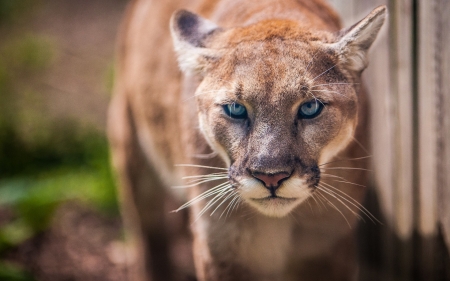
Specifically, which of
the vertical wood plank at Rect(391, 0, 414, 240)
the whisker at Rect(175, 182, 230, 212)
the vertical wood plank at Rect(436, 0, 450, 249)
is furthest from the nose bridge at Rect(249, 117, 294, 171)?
the vertical wood plank at Rect(391, 0, 414, 240)

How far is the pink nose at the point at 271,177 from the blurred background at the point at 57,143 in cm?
196

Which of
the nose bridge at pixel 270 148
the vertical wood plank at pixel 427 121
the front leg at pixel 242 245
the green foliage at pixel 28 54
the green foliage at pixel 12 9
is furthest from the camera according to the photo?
the green foliage at pixel 12 9

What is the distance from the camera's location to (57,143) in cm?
581

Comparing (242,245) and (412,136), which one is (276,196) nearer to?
(242,245)

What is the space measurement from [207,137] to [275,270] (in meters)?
0.77

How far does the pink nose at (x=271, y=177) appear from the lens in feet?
6.70

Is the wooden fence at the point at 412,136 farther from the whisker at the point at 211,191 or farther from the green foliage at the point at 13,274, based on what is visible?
the green foliage at the point at 13,274

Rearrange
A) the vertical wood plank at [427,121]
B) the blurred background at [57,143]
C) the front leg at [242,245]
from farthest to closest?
1. the blurred background at [57,143]
2. the front leg at [242,245]
3. the vertical wood plank at [427,121]

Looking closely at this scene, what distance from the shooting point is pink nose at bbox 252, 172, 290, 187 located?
80.4 inches

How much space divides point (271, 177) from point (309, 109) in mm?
332

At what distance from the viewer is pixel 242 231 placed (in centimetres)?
256

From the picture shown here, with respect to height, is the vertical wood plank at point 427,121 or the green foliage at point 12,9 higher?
the green foliage at point 12,9

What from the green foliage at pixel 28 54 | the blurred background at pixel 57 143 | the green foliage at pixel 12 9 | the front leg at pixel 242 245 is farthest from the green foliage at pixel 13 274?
the green foliage at pixel 12 9

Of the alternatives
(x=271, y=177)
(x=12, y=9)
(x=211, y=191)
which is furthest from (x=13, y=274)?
(x=12, y=9)
